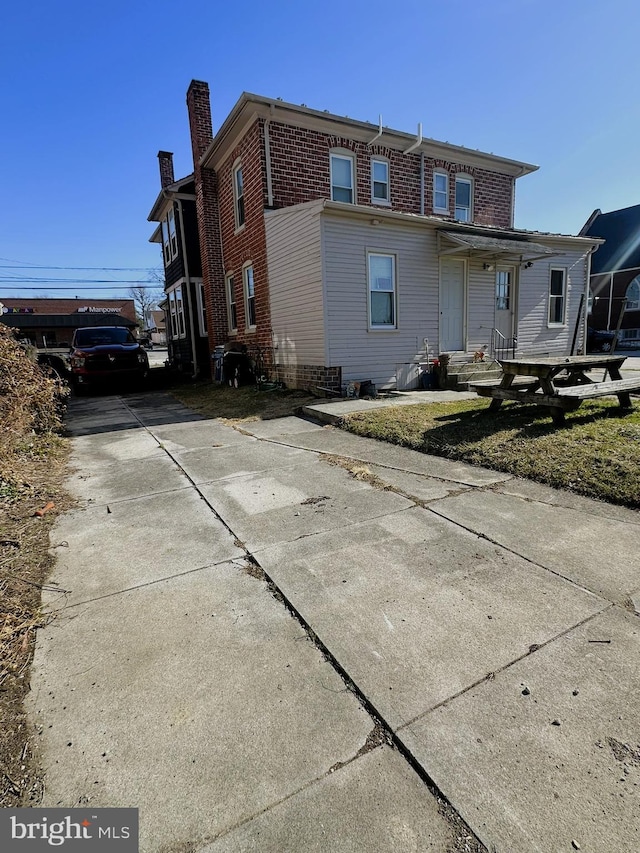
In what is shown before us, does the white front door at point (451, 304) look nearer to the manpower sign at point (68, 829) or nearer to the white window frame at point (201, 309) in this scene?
the white window frame at point (201, 309)

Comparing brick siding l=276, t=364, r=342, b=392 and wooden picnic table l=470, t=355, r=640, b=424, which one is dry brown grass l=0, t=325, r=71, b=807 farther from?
wooden picnic table l=470, t=355, r=640, b=424

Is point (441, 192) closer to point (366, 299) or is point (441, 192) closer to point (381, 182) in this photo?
point (381, 182)

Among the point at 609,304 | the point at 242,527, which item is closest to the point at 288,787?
the point at 242,527

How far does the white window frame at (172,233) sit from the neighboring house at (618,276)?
25.4m

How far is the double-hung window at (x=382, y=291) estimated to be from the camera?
9523 mm

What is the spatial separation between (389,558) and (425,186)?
43.6ft

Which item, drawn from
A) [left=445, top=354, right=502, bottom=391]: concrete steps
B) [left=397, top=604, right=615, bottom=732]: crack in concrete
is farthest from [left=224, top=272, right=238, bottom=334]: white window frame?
[left=397, top=604, right=615, bottom=732]: crack in concrete

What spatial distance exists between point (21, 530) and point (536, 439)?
16.7 ft

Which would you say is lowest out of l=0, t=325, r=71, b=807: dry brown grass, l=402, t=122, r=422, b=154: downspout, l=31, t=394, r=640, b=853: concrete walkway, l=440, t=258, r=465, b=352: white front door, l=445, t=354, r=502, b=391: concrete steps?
l=31, t=394, r=640, b=853: concrete walkway

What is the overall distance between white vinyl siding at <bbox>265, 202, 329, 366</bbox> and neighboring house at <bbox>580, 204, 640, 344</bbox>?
2534 centimetres

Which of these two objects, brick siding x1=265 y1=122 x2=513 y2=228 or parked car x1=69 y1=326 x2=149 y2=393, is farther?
parked car x1=69 y1=326 x2=149 y2=393

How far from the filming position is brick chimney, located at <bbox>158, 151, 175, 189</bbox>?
18203 mm

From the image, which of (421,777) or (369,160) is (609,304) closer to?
(369,160)

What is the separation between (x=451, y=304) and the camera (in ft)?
35.9
